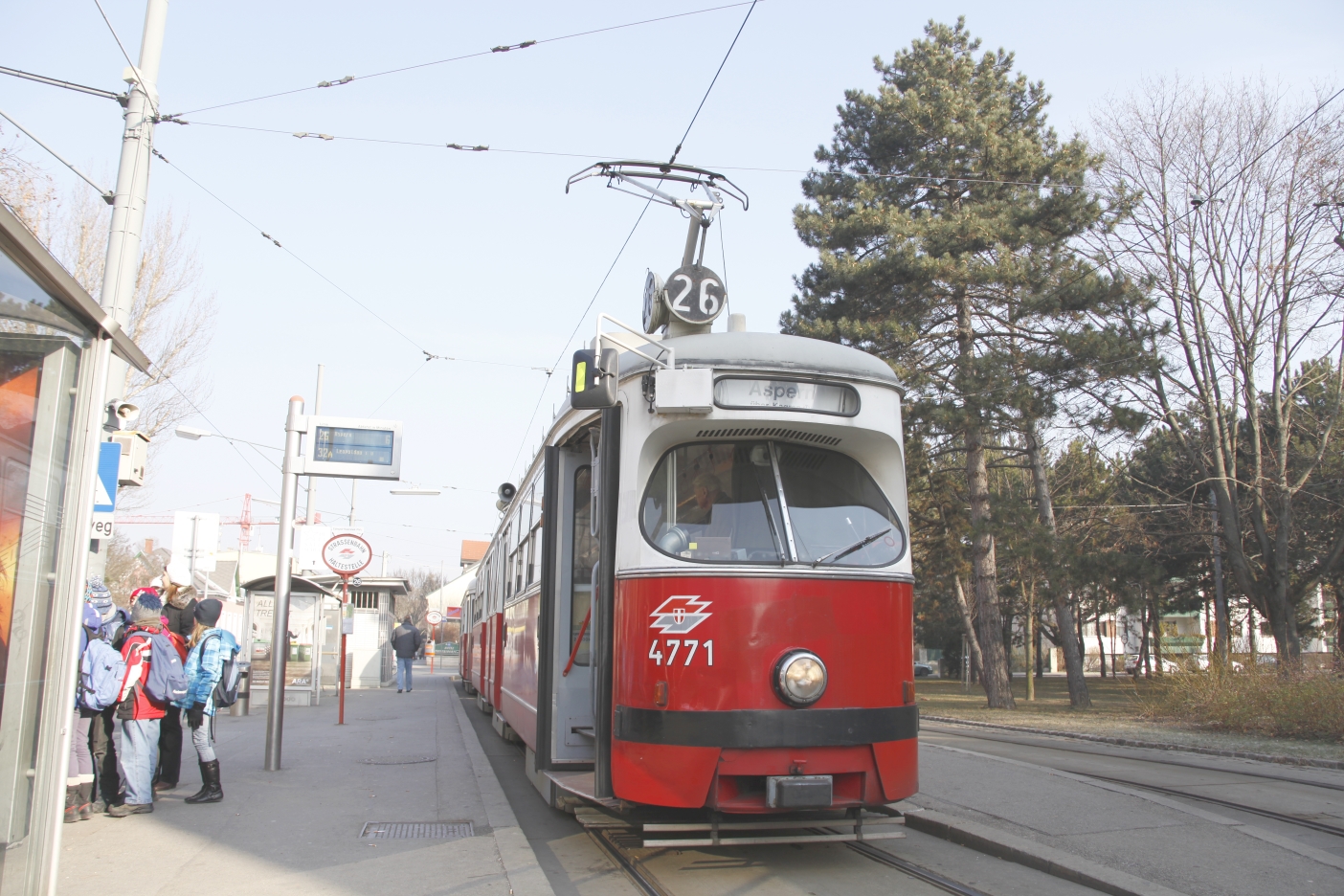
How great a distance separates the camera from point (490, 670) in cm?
1480

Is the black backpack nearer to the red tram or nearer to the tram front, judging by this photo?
the red tram

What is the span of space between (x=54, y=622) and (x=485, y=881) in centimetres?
269

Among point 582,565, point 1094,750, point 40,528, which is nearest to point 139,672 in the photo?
point 582,565

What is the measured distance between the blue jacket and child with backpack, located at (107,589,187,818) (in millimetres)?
137

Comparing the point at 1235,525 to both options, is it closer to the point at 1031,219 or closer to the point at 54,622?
the point at 1031,219

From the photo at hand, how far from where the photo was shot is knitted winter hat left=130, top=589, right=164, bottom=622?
26.1ft

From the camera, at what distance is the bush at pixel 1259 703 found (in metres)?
13.1

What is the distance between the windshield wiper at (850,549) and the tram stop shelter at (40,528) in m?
3.67

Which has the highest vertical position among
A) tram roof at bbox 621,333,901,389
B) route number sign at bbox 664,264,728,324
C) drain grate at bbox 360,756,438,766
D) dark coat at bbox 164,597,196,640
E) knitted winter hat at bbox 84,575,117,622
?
route number sign at bbox 664,264,728,324

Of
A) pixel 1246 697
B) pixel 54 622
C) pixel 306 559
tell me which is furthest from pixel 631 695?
pixel 306 559

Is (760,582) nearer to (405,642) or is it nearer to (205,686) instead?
(205,686)

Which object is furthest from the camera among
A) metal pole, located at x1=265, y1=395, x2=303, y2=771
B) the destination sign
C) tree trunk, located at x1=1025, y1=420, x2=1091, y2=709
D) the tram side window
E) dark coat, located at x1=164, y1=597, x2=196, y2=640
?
tree trunk, located at x1=1025, y1=420, x2=1091, y2=709

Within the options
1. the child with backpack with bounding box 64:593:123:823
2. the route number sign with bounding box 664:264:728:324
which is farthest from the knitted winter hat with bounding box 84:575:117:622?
the route number sign with bounding box 664:264:728:324

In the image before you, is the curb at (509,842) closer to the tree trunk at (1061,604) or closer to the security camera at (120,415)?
the security camera at (120,415)
